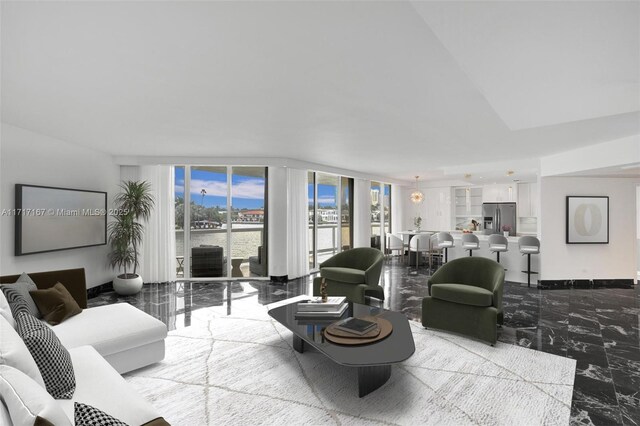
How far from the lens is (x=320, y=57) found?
232 cm

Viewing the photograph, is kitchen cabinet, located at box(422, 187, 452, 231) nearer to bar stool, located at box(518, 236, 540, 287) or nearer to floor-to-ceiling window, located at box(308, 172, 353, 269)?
floor-to-ceiling window, located at box(308, 172, 353, 269)

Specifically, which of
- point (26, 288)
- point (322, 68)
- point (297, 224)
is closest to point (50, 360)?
point (26, 288)

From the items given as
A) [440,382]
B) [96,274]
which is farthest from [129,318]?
[96,274]

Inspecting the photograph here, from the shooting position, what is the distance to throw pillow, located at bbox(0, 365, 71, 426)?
3.77 ft

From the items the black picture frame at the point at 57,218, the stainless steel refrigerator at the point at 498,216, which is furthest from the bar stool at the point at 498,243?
the black picture frame at the point at 57,218

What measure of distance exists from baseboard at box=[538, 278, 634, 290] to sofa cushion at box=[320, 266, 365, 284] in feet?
12.8

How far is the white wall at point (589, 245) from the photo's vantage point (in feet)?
21.4

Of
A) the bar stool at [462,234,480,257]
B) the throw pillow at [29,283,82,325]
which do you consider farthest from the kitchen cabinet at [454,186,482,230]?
the throw pillow at [29,283,82,325]

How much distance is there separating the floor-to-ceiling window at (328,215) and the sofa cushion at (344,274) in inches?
110

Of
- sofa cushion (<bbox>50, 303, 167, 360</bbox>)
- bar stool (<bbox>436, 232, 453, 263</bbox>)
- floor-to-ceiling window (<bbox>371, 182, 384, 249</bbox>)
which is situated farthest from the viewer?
floor-to-ceiling window (<bbox>371, 182, 384, 249</bbox>)

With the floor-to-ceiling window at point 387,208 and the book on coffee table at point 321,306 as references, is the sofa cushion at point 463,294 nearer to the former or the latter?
the book on coffee table at point 321,306

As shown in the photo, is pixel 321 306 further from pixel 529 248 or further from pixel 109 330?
pixel 529 248

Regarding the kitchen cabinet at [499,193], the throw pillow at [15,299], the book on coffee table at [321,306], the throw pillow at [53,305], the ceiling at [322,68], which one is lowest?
the book on coffee table at [321,306]

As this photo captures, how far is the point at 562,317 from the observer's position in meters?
4.54
